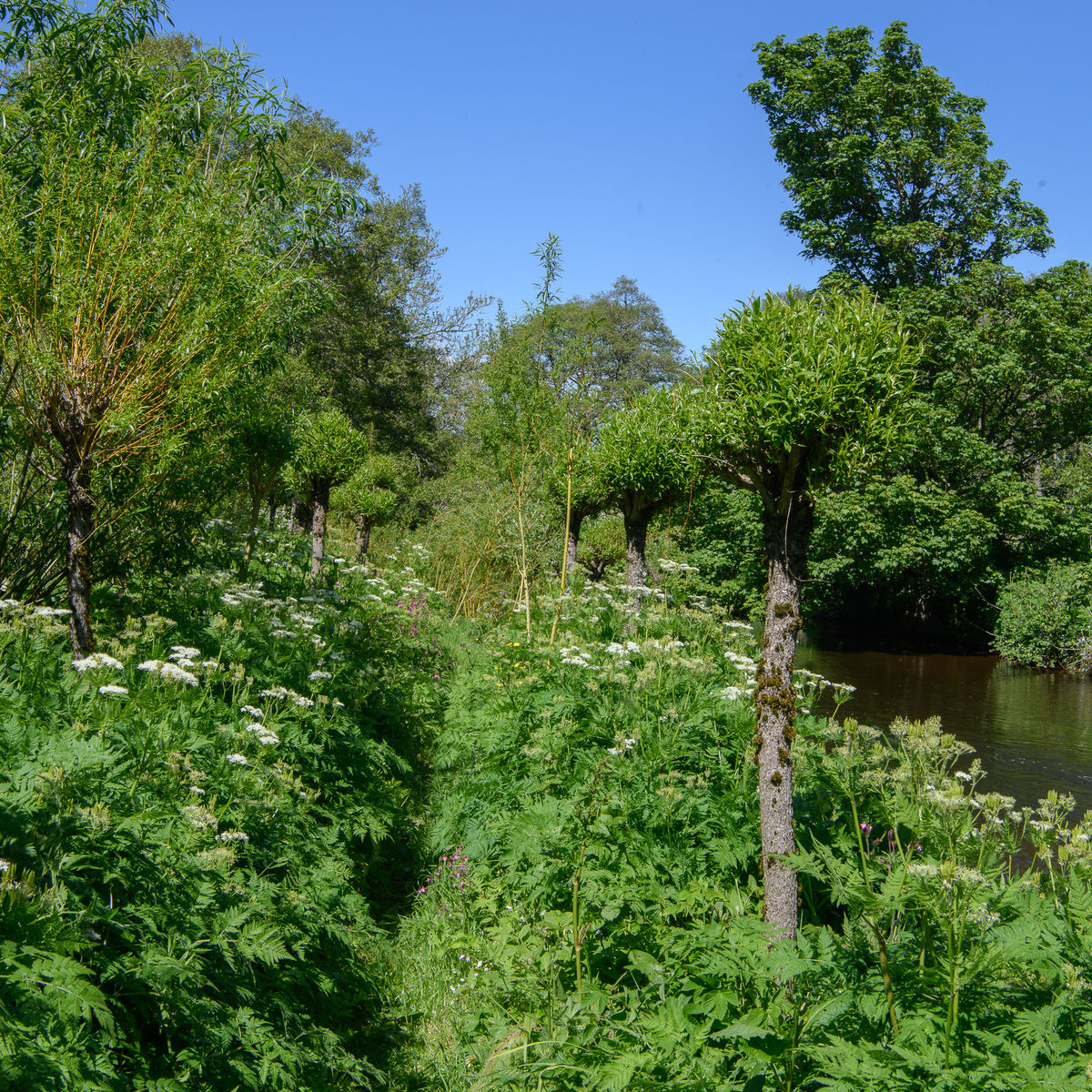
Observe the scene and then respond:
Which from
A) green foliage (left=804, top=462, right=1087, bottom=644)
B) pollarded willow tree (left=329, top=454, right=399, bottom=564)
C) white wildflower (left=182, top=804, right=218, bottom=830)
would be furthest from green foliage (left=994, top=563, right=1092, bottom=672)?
white wildflower (left=182, top=804, right=218, bottom=830)

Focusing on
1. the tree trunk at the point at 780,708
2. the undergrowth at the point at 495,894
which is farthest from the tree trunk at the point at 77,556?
the tree trunk at the point at 780,708

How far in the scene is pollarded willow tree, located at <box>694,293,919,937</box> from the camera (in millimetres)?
3682

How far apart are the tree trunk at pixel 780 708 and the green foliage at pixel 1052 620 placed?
16.2 m

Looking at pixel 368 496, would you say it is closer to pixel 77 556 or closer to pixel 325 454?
pixel 325 454

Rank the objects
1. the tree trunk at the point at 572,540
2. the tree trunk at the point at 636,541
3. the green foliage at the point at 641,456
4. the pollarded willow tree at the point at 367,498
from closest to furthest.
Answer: the green foliage at the point at 641,456 < the tree trunk at the point at 636,541 < the tree trunk at the point at 572,540 < the pollarded willow tree at the point at 367,498

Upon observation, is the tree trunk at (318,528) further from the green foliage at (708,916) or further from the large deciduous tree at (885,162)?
the large deciduous tree at (885,162)

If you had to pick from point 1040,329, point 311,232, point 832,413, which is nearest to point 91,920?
point 832,413

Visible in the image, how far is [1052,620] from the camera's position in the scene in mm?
17125

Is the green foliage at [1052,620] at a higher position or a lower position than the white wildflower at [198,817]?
higher

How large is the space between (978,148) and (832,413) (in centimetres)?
1936

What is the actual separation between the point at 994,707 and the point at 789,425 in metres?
11.6

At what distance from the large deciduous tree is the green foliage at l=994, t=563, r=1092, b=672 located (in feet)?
26.8

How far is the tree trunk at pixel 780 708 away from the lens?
11.6 feet

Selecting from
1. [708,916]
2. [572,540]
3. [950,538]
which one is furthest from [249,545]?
[950,538]
